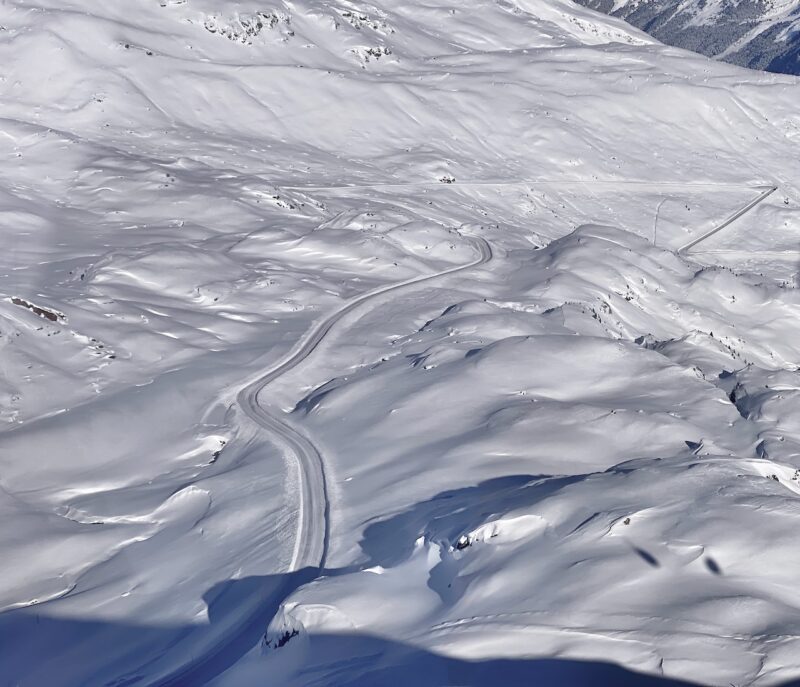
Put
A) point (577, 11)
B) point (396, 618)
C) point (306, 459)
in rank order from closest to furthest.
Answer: point (396, 618), point (306, 459), point (577, 11)

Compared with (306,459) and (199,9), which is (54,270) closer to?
(306,459)

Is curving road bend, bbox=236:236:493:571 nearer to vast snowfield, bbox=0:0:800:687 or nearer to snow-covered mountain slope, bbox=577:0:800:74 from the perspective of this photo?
vast snowfield, bbox=0:0:800:687

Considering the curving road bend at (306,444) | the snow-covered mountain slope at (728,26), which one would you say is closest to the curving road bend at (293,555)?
the curving road bend at (306,444)

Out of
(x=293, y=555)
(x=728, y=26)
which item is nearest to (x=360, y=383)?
(x=293, y=555)

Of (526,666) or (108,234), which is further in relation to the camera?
(108,234)

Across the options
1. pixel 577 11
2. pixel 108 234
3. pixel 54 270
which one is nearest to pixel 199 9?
pixel 108 234

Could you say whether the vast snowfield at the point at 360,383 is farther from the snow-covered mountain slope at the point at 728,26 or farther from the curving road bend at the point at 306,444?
the snow-covered mountain slope at the point at 728,26

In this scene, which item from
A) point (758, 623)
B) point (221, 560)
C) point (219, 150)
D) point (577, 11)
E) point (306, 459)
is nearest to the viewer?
point (758, 623)
